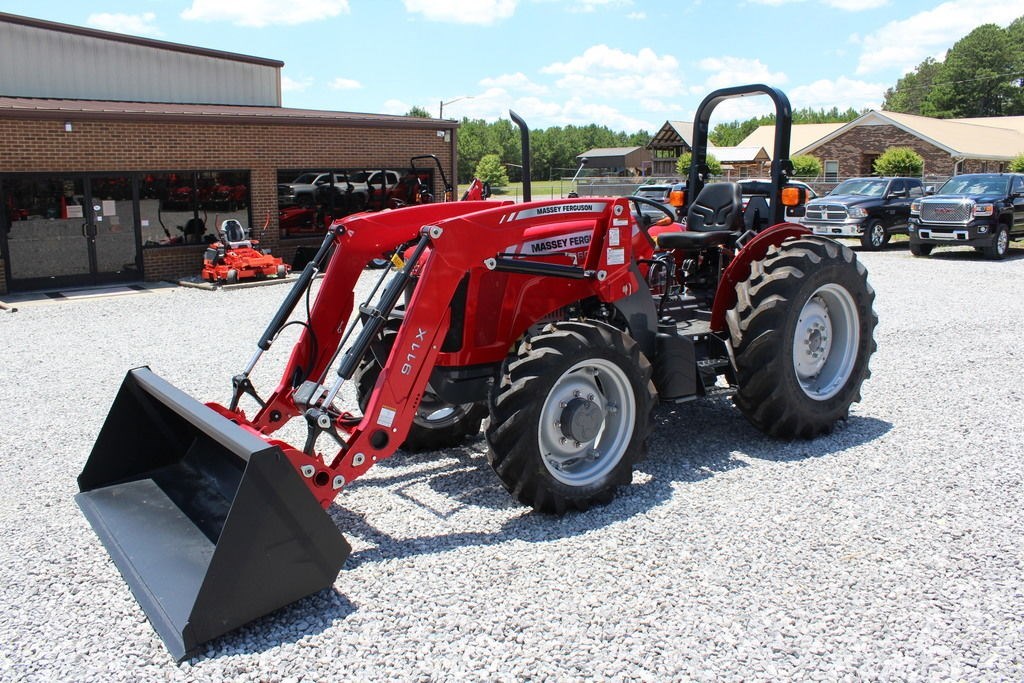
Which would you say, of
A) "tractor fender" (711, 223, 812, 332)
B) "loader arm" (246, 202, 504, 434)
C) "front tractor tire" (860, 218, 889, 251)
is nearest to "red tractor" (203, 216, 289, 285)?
"loader arm" (246, 202, 504, 434)

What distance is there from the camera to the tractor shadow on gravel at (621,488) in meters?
4.55

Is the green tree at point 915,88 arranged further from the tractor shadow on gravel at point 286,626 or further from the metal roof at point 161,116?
the tractor shadow on gravel at point 286,626

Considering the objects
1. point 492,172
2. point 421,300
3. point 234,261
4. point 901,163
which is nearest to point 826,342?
point 421,300

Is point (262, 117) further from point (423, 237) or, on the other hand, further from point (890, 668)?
point (890, 668)

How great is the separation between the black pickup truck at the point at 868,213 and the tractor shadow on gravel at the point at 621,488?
15829 millimetres

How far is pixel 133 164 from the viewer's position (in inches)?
620

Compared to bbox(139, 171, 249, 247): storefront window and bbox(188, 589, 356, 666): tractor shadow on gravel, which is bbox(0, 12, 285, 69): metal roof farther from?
bbox(188, 589, 356, 666): tractor shadow on gravel

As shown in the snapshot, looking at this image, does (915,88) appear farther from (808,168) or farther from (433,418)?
(433,418)

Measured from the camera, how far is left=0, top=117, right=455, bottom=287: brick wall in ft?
48.4

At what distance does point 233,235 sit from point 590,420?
1259cm

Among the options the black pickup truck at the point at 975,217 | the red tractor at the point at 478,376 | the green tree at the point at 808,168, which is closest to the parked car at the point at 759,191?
the red tractor at the point at 478,376

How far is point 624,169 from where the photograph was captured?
286 feet

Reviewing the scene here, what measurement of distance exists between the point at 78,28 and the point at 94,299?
10.1 metres

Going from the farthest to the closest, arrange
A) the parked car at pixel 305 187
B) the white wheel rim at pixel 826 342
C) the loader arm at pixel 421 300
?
the parked car at pixel 305 187
the white wheel rim at pixel 826 342
the loader arm at pixel 421 300
